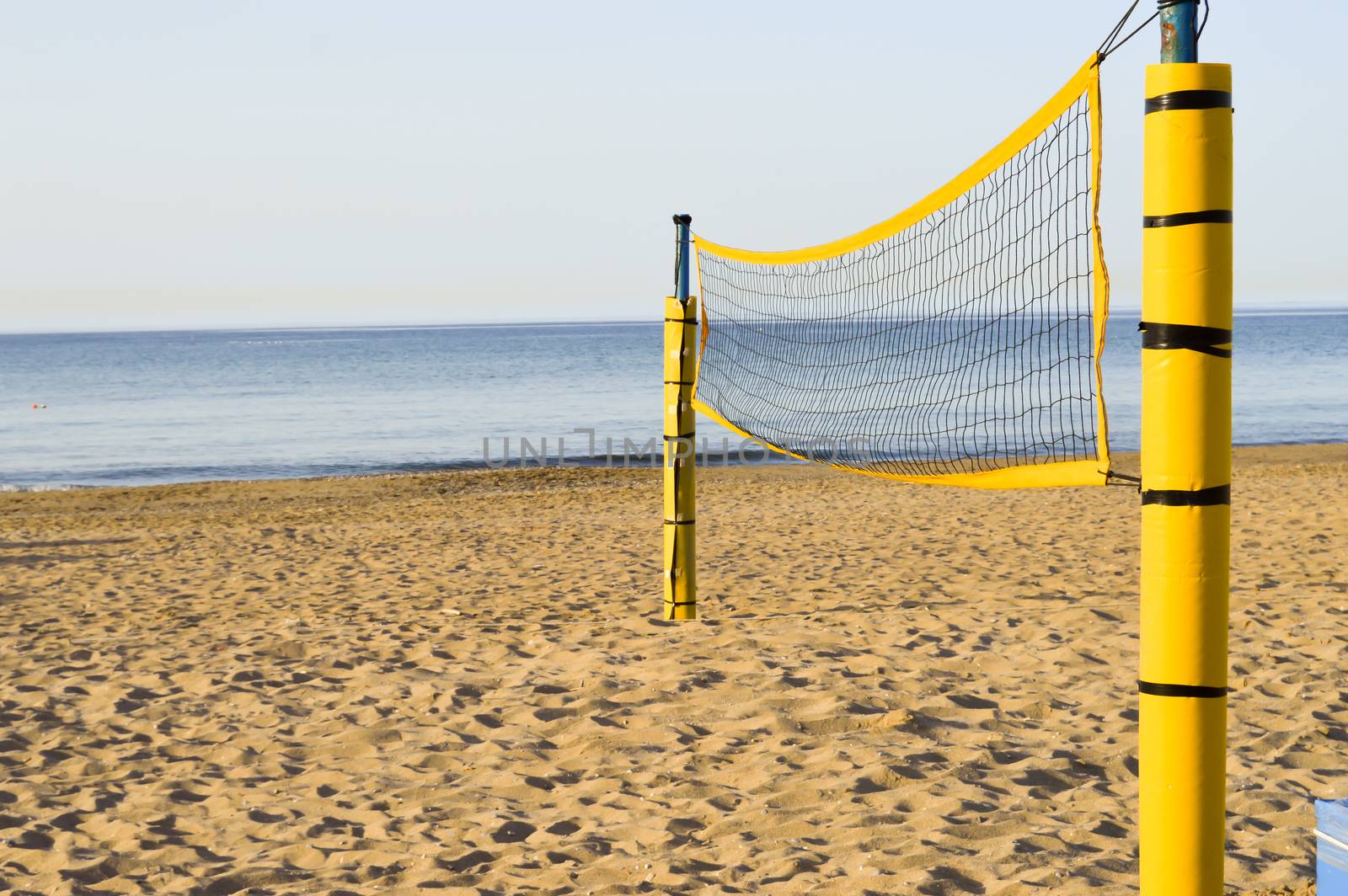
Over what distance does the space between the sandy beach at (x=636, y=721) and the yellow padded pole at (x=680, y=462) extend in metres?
0.26

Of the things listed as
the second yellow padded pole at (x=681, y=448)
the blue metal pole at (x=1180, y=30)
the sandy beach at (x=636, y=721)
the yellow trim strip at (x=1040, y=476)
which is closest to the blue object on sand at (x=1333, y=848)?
the yellow trim strip at (x=1040, y=476)

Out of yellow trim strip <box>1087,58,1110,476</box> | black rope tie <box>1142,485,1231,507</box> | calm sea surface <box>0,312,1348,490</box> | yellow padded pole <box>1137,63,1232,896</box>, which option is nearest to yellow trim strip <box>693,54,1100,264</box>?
yellow trim strip <box>1087,58,1110,476</box>

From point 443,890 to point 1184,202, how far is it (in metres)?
2.57

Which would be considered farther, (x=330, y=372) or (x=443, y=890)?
(x=330, y=372)

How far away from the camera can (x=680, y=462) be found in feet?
21.6

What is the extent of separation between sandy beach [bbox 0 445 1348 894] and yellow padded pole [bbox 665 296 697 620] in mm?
258

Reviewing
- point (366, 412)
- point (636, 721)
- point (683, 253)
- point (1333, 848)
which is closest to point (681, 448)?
point (683, 253)

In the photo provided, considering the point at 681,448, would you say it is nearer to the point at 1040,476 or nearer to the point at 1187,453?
the point at 1040,476

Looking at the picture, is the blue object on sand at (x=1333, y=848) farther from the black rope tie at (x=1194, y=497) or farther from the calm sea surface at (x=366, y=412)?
the calm sea surface at (x=366, y=412)

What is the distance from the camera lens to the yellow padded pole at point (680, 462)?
655 cm

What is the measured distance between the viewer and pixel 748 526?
11.2 meters

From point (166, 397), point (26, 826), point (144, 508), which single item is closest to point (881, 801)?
point (26, 826)

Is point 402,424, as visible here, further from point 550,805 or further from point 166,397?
point 550,805

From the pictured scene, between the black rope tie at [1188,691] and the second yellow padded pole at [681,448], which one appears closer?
the black rope tie at [1188,691]
